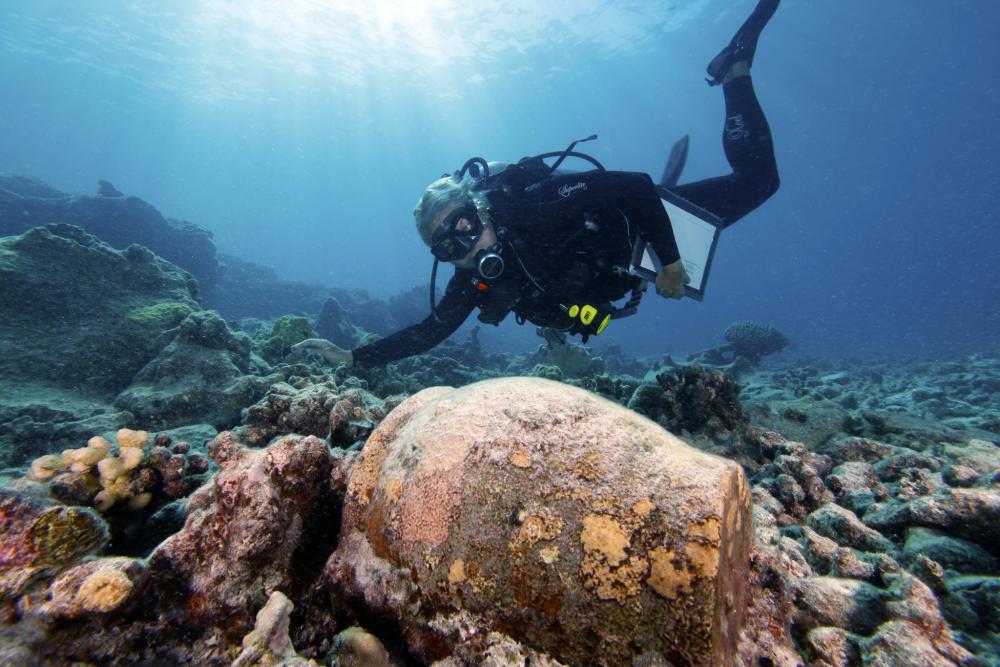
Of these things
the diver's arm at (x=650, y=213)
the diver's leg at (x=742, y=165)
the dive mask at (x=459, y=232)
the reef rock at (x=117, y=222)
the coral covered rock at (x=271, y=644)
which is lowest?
the coral covered rock at (x=271, y=644)

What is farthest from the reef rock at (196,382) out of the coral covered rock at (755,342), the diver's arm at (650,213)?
the coral covered rock at (755,342)

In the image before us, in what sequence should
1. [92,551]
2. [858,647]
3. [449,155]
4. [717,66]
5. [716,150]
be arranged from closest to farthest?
[858,647]
[92,551]
[717,66]
[716,150]
[449,155]

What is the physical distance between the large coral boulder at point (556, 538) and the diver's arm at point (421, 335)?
3814 mm

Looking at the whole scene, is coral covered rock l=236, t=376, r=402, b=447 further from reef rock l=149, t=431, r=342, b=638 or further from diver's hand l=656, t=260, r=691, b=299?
diver's hand l=656, t=260, r=691, b=299

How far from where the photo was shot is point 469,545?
3.86ft

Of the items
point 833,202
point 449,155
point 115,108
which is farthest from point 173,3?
point 833,202

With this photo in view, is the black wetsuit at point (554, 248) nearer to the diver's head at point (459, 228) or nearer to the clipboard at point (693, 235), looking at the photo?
the diver's head at point (459, 228)

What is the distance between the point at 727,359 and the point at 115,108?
10259cm

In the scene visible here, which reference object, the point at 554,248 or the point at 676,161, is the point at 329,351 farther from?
the point at 676,161

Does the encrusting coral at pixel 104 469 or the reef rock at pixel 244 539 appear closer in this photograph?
the reef rock at pixel 244 539

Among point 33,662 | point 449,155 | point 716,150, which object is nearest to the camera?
point 33,662

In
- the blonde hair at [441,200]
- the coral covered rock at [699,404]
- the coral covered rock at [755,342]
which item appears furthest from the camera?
the coral covered rock at [755,342]

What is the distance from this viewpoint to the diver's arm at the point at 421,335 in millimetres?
5238

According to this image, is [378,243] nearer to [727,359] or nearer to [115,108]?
[115,108]
